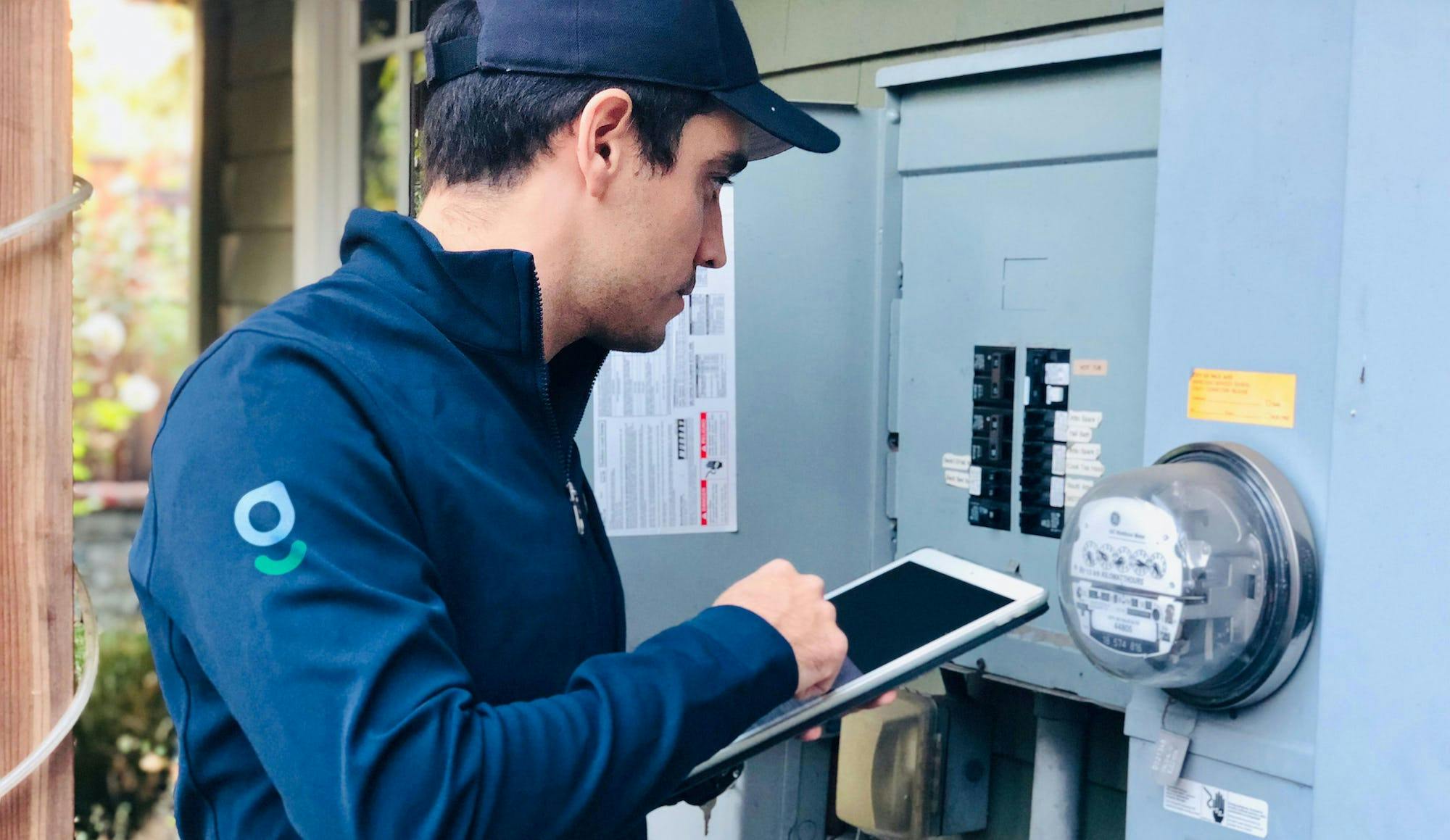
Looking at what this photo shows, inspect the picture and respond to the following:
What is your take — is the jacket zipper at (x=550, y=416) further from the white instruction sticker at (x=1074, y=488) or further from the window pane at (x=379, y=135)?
the window pane at (x=379, y=135)

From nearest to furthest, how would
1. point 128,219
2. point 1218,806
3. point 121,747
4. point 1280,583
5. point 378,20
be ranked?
point 1280,583 < point 1218,806 < point 121,747 < point 378,20 < point 128,219

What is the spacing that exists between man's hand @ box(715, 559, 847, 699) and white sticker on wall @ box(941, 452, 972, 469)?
3.40 feet

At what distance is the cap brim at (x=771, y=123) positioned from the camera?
1304mm

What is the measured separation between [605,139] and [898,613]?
1.93ft

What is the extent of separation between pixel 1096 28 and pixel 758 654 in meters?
1.64

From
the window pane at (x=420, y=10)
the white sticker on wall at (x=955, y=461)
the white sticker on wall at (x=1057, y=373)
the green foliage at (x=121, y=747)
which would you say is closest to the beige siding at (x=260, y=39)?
the green foliage at (x=121, y=747)

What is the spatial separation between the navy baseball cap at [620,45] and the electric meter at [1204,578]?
1.98 feet

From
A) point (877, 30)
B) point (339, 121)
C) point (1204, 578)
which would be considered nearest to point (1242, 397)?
point (1204, 578)

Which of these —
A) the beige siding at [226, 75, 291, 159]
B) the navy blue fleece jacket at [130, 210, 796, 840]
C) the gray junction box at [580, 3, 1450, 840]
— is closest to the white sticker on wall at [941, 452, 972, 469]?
the gray junction box at [580, 3, 1450, 840]

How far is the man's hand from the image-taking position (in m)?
1.14

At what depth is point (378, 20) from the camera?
14.3 feet

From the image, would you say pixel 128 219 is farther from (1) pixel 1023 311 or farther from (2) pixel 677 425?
(1) pixel 1023 311

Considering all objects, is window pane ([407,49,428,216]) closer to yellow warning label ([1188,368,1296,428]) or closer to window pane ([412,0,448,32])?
window pane ([412,0,448,32])

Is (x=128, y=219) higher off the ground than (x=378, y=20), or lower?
lower
